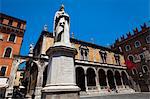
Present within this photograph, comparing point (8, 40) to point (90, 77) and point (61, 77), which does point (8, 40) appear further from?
point (61, 77)

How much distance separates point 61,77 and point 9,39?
21832 mm

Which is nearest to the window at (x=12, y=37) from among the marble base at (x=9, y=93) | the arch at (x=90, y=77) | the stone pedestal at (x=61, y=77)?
the marble base at (x=9, y=93)

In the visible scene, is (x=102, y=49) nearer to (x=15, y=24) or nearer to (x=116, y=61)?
(x=116, y=61)

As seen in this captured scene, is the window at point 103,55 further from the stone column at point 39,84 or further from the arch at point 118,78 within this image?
the stone column at point 39,84

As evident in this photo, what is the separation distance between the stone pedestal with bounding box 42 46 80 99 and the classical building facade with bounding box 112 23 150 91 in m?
26.9

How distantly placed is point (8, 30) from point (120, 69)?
26.5 meters

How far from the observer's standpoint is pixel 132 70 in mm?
28906

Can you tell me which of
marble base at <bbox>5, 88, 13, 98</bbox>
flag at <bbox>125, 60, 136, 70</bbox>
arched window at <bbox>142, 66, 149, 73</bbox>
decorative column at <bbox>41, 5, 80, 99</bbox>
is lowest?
marble base at <bbox>5, 88, 13, 98</bbox>

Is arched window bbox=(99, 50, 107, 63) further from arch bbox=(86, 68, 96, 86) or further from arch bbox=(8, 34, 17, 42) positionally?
arch bbox=(8, 34, 17, 42)

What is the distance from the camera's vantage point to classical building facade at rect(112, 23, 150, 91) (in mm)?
26094

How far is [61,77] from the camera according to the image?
439cm

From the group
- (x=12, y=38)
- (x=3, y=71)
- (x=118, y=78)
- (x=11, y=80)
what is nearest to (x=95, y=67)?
(x=118, y=78)

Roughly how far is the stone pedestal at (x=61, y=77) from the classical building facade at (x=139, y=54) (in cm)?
2691

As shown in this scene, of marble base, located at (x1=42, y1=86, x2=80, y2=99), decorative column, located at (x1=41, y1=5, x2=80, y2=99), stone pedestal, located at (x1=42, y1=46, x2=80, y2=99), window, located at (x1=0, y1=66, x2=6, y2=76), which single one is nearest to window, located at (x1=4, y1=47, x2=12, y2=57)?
window, located at (x1=0, y1=66, x2=6, y2=76)
